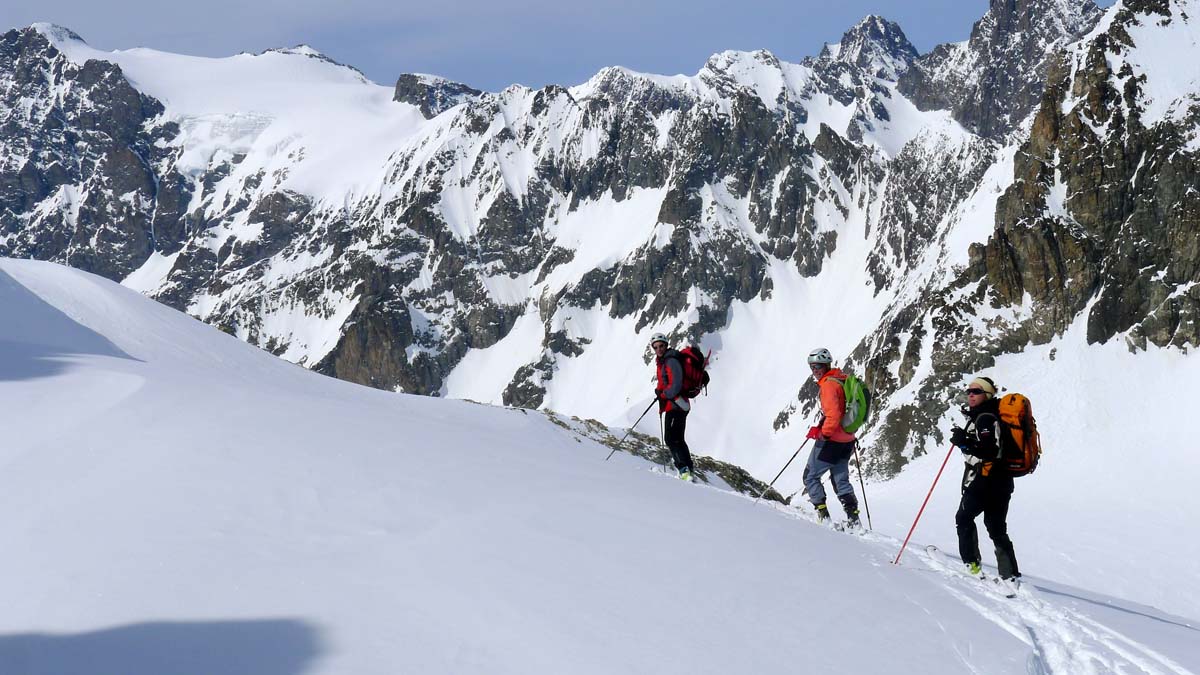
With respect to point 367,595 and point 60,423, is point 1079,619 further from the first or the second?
point 60,423

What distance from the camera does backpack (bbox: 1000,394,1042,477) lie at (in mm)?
10555

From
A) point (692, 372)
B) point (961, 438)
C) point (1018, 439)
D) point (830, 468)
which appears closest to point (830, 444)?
point (830, 468)

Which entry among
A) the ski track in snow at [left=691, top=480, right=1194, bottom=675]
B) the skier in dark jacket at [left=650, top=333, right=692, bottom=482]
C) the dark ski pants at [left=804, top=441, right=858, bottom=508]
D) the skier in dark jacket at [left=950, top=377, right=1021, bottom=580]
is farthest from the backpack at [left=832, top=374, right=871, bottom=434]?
the skier in dark jacket at [left=650, top=333, right=692, bottom=482]

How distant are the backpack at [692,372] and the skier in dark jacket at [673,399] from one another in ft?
0.27

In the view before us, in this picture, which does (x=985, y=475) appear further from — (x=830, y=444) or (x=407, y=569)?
(x=407, y=569)

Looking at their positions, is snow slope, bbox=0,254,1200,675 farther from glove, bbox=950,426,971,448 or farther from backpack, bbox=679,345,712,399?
backpack, bbox=679,345,712,399

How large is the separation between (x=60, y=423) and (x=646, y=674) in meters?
7.37

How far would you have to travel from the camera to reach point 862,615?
7.24m

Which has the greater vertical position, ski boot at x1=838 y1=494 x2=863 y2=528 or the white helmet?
the white helmet

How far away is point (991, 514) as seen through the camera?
10.8 m

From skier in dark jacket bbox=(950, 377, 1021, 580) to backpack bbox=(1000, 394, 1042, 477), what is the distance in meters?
0.08

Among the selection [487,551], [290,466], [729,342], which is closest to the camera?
[487,551]

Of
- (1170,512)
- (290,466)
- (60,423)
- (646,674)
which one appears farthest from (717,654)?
(1170,512)

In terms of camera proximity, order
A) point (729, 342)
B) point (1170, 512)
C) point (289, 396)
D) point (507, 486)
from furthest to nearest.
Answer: point (729, 342) → point (1170, 512) → point (289, 396) → point (507, 486)
